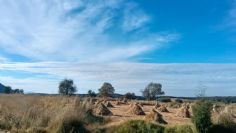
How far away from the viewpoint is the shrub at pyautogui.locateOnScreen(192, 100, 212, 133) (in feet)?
62.0

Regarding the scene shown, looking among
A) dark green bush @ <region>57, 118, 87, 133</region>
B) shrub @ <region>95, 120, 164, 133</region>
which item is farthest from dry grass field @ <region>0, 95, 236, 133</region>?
shrub @ <region>95, 120, 164, 133</region>

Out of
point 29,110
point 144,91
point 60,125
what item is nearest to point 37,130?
point 60,125

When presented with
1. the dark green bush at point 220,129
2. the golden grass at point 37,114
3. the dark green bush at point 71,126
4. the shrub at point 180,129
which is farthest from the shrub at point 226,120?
the dark green bush at point 71,126

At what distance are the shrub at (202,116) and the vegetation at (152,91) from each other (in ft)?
212

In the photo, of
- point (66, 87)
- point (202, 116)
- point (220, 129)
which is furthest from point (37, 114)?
point (66, 87)

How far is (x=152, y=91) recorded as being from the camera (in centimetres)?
8619

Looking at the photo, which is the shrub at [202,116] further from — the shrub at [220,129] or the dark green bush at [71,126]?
the dark green bush at [71,126]

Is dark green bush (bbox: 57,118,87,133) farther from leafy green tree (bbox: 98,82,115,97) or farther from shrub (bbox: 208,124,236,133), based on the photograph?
leafy green tree (bbox: 98,82,115,97)

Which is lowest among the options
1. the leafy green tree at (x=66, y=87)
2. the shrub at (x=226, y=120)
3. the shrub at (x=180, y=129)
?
the shrub at (x=180, y=129)

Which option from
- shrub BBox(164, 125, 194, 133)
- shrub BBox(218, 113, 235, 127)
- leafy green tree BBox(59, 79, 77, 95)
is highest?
leafy green tree BBox(59, 79, 77, 95)

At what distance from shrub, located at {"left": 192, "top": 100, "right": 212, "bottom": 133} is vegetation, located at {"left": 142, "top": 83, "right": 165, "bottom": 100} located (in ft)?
212

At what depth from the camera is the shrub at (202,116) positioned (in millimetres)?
18886

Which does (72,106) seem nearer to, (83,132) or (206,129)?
(83,132)

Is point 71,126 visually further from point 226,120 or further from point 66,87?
point 66,87
